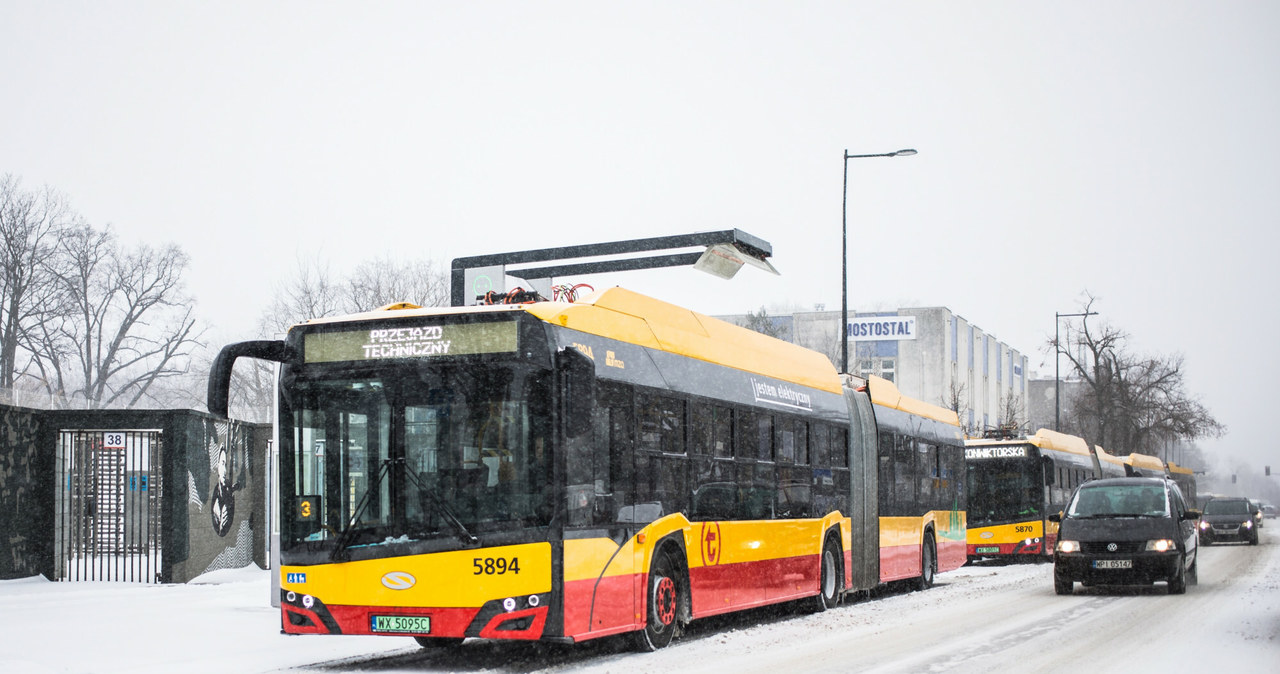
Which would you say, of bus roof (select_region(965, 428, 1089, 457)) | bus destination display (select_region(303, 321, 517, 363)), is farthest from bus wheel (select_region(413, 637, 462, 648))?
bus roof (select_region(965, 428, 1089, 457))

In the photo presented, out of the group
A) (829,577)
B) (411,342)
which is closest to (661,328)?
(411,342)

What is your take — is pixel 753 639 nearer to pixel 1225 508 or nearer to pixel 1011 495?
pixel 1011 495

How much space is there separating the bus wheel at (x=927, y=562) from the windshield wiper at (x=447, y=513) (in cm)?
1329

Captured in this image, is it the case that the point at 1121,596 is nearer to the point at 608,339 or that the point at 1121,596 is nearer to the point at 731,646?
the point at 731,646

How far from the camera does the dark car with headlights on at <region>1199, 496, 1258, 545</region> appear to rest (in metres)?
43.2

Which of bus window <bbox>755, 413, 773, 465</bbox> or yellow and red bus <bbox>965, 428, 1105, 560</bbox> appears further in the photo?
yellow and red bus <bbox>965, 428, 1105, 560</bbox>

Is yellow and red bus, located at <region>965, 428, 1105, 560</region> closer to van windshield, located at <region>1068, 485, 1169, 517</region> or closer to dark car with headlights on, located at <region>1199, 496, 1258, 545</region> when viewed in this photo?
van windshield, located at <region>1068, 485, 1169, 517</region>

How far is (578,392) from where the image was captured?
35.6 feet

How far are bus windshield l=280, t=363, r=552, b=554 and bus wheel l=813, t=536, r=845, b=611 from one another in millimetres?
7704

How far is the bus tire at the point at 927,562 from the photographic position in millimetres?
22672

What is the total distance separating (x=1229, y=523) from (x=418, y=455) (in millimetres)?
39032

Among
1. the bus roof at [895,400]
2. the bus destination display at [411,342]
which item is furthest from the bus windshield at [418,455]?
the bus roof at [895,400]

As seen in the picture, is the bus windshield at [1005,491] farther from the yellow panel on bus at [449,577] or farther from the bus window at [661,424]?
the yellow panel on bus at [449,577]

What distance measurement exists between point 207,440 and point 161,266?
37.8m
